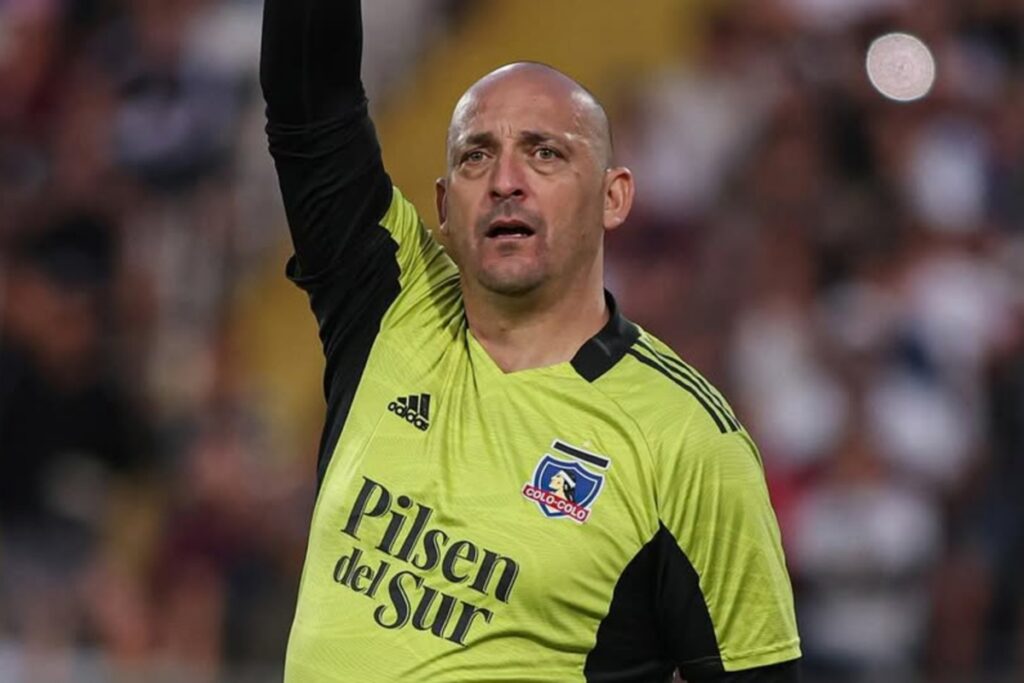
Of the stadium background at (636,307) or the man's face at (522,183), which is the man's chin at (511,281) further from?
the stadium background at (636,307)

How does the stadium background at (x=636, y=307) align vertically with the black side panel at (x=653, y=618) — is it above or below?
above

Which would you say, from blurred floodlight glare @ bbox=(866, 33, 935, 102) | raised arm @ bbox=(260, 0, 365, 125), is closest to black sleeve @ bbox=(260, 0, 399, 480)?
raised arm @ bbox=(260, 0, 365, 125)

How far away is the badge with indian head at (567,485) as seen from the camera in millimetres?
3213

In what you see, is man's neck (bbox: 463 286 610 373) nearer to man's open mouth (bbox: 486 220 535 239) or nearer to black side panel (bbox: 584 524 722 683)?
man's open mouth (bbox: 486 220 535 239)

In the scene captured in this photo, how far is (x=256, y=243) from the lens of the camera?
8258 mm

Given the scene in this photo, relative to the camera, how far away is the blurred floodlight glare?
771cm

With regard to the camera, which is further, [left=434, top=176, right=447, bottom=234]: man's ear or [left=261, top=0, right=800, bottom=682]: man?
[left=434, top=176, right=447, bottom=234]: man's ear

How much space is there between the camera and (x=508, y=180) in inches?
133

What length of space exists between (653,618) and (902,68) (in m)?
4.85

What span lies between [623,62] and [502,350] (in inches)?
202

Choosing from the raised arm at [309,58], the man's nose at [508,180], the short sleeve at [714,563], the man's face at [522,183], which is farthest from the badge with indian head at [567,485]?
the raised arm at [309,58]

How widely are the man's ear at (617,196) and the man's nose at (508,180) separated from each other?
22 centimetres

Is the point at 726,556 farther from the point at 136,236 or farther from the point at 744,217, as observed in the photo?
the point at 136,236

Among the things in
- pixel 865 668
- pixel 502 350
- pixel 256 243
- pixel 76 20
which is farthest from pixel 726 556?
pixel 76 20
